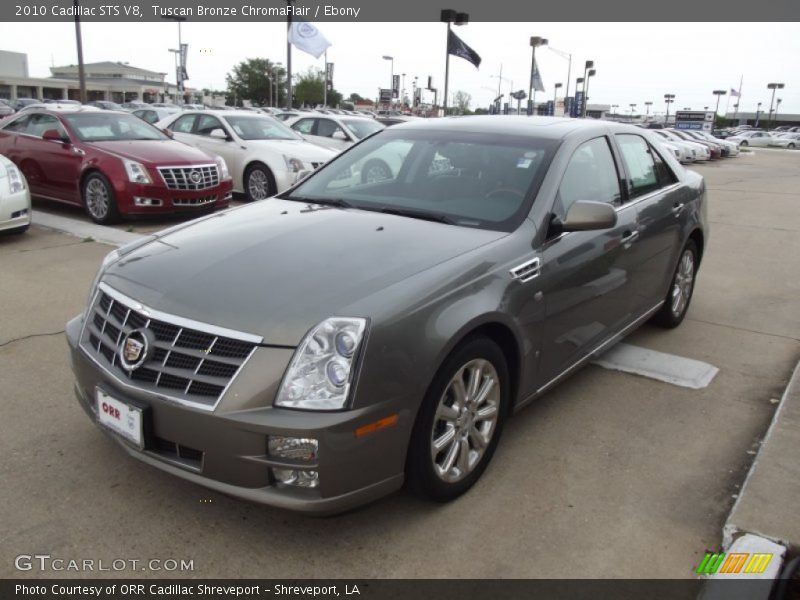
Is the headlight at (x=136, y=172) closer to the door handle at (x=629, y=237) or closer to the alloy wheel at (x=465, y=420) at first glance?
the door handle at (x=629, y=237)

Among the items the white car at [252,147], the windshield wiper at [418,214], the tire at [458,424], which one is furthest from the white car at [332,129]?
the tire at [458,424]

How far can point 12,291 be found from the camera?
5.60 m

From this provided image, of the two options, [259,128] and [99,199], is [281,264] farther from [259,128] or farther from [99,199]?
[259,128]

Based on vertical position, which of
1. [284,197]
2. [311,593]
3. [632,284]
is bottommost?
[311,593]

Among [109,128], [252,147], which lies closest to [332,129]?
[252,147]

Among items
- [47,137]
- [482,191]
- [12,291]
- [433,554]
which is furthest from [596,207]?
[47,137]

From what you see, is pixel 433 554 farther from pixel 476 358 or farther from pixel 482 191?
pixel 482 191

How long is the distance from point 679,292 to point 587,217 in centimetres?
241

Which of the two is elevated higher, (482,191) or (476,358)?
(482,191)

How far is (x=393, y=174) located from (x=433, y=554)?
218 cm

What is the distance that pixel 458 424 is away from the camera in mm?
2828

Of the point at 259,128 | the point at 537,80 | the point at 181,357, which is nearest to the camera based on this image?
the point at 181,357

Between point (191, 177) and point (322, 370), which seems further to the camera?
point (191, 177)

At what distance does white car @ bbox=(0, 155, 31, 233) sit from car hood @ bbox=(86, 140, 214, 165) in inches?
56.4
